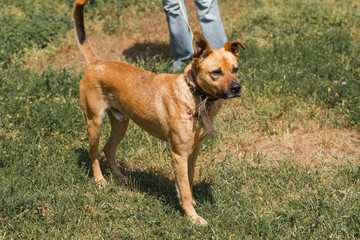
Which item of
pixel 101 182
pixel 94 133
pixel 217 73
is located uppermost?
pixel 217 73

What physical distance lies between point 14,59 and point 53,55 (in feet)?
2.37

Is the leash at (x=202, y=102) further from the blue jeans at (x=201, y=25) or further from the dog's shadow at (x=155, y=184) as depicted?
the blue jeans at (x=201, y=25)

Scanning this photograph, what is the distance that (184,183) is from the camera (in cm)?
347

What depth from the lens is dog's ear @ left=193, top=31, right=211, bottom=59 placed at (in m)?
3.17

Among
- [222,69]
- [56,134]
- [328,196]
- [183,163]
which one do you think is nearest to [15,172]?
[56,134]

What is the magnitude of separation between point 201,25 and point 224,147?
2.35 metres

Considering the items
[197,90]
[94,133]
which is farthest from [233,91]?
[94,133]

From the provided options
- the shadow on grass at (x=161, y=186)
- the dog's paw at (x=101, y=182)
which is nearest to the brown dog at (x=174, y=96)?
the shadow on grass at (x=161, y=186)

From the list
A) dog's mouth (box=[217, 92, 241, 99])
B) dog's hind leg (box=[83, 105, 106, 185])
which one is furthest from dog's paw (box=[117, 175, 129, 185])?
dog's mouth (box=[217, 92, 241, 99])

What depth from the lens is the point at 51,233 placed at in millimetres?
3383

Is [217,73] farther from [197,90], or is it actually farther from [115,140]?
[115,140]

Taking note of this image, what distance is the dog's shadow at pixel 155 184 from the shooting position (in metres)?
3.92

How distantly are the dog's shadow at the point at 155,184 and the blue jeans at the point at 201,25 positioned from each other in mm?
2589

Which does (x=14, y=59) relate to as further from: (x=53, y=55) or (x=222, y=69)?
(x=222, y=69)
